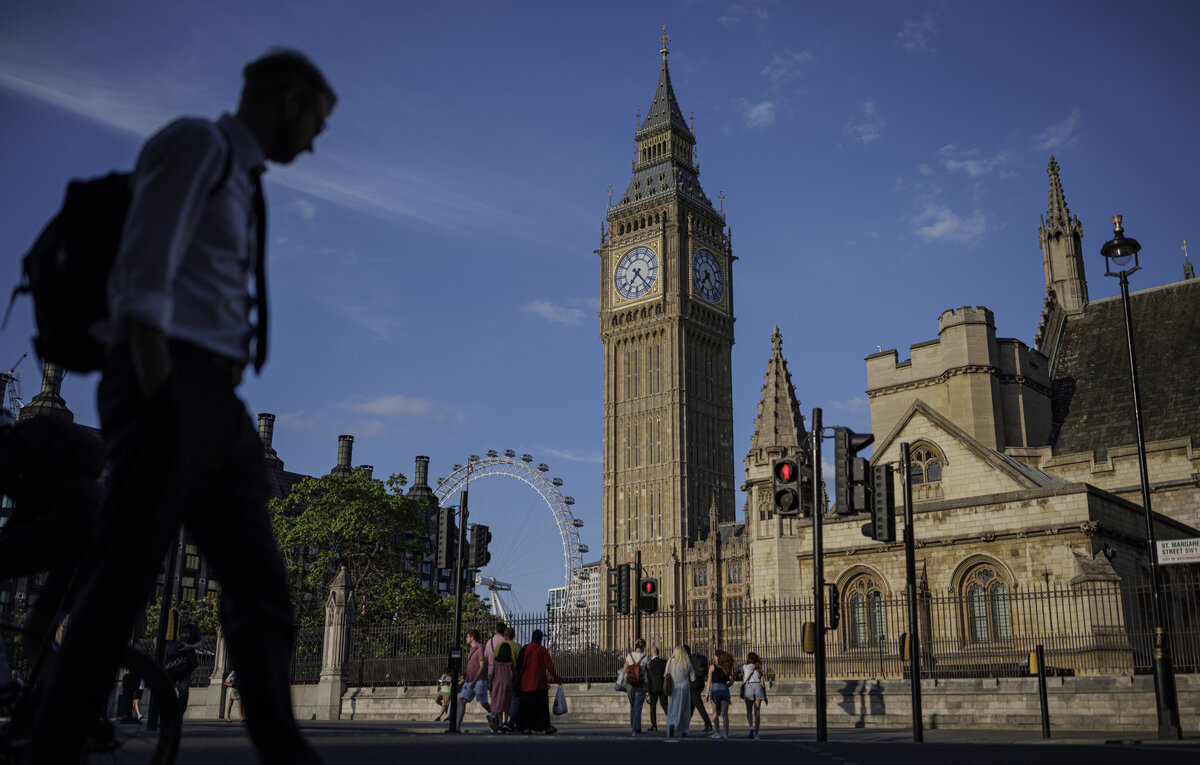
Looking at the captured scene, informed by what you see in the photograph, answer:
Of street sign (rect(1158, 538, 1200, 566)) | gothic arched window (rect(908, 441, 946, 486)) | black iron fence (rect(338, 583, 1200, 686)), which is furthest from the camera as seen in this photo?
gothic arched window (rect(908, 441, 946, 486))

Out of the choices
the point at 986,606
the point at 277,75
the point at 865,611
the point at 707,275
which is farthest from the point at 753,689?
the point at 707,275

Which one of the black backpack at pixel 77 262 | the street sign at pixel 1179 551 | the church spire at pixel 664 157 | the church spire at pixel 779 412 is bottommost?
the black backpack at pixel 77 262

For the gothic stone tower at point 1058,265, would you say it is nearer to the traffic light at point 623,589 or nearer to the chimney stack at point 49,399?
the traffic light at point 623,589

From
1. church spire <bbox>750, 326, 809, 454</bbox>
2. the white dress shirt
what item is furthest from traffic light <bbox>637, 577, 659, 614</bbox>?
church spire <bbox>750, 326, 809, 454</bbox>

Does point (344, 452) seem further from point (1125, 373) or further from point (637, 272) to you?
point (1125, 373)

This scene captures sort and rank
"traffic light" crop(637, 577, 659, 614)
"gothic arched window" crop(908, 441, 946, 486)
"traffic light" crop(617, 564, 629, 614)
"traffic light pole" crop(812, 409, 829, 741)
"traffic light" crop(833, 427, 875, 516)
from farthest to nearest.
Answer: "gothic arched window" crop(908, 441, 946, 486) < "traffic light" crop(617, 564, 629, 614) < "traffic light" crop(637, 577, 659, 614) < "traffic light" crop(833, 427, 875, 516) < "traffic light pole" crop(812, 409, 829, 741)

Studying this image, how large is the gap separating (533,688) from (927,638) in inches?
469

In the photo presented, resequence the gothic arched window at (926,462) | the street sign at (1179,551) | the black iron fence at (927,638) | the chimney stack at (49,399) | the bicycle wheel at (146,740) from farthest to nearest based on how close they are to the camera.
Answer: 1. the chimney stack at (49,399)
2. the gothic arched window at (926,462)
3. the black iron fence at (927,638)
4. the street sign at (1179,551)
5. the bicycle wheel at (146,740)

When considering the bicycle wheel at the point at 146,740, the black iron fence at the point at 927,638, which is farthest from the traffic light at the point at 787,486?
the bicycle wheel at the point at 146,740

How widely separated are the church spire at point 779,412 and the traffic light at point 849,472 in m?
27.6

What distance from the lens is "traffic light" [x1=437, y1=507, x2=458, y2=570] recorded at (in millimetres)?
17672

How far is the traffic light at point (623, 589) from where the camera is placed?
24062 millimetres

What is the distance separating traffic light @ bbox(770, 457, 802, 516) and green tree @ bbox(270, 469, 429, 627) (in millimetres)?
31240

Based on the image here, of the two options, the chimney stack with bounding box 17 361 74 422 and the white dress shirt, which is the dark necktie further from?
the chimney stack with bounding box 17 361 74 422
